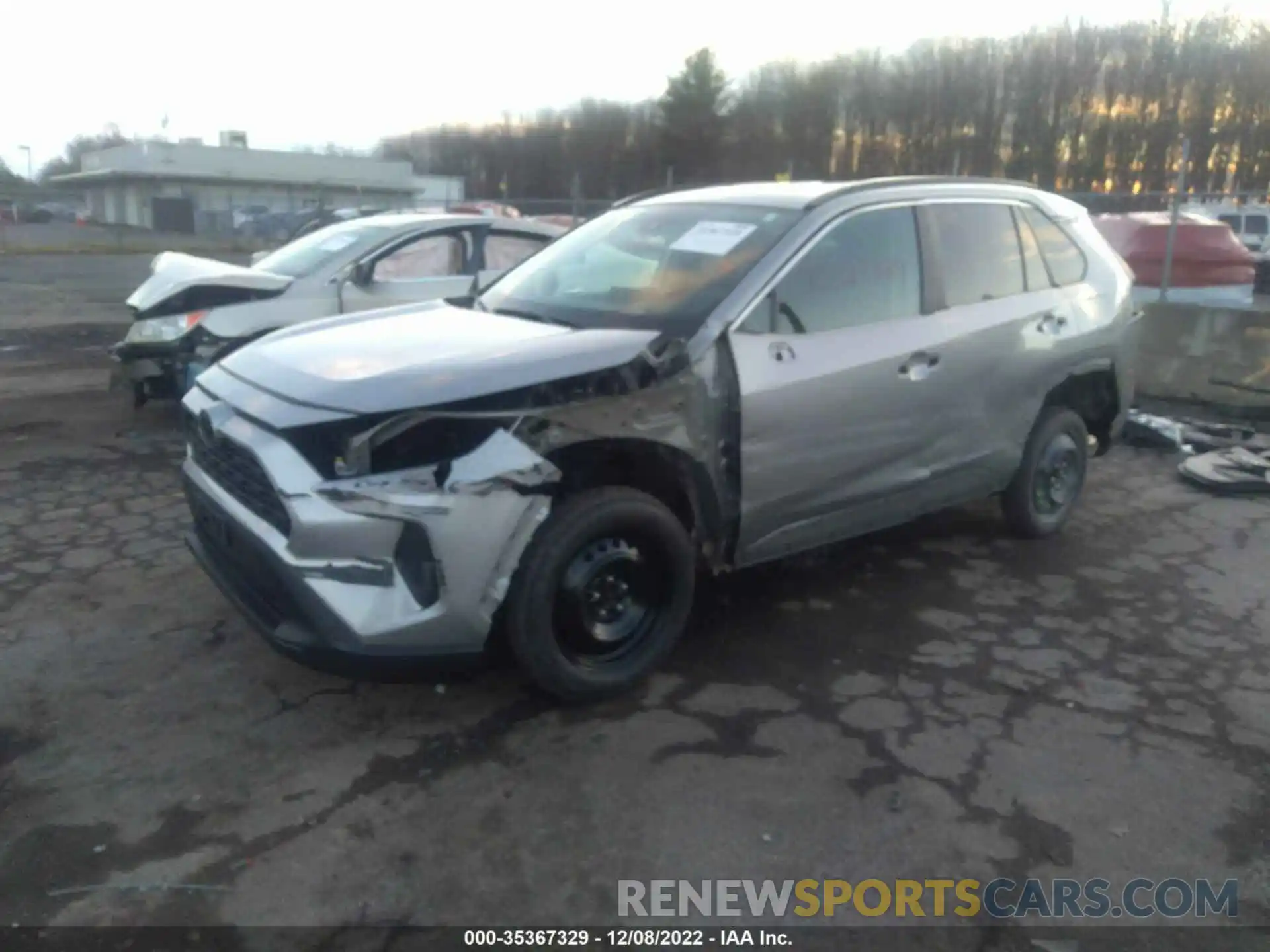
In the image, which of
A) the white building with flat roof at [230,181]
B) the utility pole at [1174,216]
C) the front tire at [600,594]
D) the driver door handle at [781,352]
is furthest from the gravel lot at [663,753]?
the white building with flat roof at [230,181]

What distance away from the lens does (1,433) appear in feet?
24.0

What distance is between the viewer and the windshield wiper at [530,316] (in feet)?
13.3

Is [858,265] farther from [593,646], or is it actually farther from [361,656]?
[361,656]

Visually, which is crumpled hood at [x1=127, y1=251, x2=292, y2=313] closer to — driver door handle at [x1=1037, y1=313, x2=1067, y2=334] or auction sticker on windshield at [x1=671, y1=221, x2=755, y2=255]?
auction sticker on windshield at [x1=671, y1=221, x2=755, y2=255]

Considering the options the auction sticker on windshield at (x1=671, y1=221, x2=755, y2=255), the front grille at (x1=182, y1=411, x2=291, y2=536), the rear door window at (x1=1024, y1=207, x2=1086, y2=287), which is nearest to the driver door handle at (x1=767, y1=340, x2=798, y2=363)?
the auction sticker on windshield at (x1=671, y1=221, x2=755, y2=255)

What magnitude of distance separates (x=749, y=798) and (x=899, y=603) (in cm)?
177

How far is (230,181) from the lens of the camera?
5191 cm

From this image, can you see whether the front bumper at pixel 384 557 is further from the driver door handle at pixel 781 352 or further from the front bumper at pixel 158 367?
the front bumper at pixel 158 367

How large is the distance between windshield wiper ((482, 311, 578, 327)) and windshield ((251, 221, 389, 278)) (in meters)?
3.63

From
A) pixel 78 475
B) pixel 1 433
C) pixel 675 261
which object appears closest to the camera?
pixel 675 261

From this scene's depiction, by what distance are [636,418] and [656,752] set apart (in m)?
1.13

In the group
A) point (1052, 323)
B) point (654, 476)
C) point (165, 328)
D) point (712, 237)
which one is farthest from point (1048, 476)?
point (165, 328)

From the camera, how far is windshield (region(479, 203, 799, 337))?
3924 mm

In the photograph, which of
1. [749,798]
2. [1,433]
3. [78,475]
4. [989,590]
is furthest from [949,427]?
[1,433]
